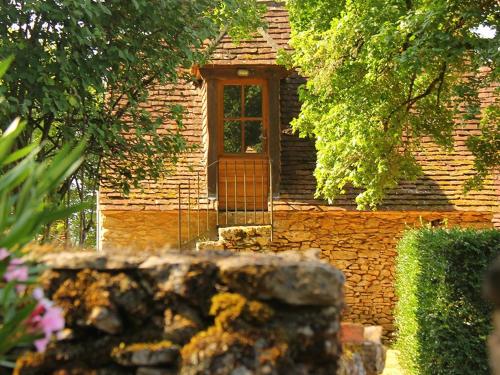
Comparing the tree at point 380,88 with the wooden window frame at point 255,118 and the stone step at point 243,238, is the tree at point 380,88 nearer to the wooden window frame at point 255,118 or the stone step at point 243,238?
the wooden window frame at point 255,118

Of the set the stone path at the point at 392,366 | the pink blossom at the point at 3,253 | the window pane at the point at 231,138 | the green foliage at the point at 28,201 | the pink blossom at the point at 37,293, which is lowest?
the stone path at the point at 392,366

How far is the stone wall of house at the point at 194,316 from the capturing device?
3.37m

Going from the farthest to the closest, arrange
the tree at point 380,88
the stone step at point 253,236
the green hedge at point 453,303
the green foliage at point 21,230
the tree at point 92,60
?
1. the stone step at point 253,236
2. the tree at point 380,88
3. the green hedge at point 453,303
4. the tree at point 92,60
5. the green foliage at point 21,230

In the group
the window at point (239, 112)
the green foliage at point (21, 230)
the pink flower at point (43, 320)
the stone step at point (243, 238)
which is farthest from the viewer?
the window at point (239, 112)

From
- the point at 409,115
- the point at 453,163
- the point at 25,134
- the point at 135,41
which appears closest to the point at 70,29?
the point at 135,41

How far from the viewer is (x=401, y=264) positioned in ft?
37.1

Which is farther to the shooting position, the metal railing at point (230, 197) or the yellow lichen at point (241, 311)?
the metal railing at point (230, 197)

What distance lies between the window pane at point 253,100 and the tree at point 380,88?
1.85 metres

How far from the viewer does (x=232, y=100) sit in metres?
14.9

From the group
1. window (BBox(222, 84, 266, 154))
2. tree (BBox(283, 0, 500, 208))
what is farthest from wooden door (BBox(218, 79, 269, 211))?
tree (BBox(283, 0, 500, 208))

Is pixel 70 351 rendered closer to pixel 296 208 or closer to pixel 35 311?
pixel 35 311

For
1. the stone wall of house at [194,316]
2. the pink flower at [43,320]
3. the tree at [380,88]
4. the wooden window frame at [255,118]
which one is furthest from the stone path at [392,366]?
the pink flower at [43,320]

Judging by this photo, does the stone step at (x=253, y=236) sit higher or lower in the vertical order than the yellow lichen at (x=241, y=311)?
lower

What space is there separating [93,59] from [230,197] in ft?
17.5
